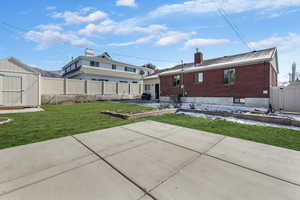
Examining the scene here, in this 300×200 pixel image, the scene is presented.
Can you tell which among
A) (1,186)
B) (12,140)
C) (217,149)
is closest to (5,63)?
(12,140)

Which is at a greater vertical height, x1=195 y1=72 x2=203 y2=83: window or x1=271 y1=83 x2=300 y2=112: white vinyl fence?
x1=195 y1=72 x2=203 y2=83: window

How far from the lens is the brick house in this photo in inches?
382

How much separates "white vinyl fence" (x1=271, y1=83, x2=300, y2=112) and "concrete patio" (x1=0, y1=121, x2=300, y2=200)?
25.6ft

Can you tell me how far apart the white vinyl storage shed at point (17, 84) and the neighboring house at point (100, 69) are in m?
9.21

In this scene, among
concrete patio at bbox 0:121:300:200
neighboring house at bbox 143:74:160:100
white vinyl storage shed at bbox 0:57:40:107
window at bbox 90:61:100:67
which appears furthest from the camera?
window at bbox 90:61:100:67

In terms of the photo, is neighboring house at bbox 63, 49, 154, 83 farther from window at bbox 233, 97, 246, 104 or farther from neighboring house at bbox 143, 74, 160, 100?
window at bbox 233, 97, 246, 104

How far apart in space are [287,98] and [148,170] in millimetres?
10734

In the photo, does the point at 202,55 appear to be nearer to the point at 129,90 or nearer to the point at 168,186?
the point at 129,90

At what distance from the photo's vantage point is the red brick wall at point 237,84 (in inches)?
380

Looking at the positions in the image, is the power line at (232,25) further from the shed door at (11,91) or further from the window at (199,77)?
the shed door at (11,91)

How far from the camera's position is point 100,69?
20.8 meters

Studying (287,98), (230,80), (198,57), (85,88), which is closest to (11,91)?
(85,88)

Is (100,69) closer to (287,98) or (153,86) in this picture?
(153,86)

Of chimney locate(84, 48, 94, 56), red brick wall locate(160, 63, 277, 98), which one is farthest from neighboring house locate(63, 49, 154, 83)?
red brick wall locate(160, 63, 277, 98)
